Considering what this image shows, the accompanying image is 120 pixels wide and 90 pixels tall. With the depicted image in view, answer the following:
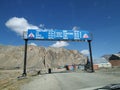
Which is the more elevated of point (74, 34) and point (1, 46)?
point (1, 46)

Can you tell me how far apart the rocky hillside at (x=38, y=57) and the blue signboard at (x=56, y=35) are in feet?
340

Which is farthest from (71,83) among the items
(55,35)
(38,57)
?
(38,57)

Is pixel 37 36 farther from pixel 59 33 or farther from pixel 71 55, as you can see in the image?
pixel 71 55

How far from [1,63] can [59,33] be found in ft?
380

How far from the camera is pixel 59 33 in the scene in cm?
3838

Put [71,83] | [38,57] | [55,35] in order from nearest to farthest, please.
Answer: [71,83] → [55,35] → [38,57]

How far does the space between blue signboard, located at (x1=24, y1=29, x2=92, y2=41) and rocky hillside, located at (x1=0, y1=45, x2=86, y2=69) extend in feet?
340

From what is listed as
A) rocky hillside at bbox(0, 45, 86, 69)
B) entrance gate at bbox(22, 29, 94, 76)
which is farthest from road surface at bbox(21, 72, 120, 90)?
rocky hillside at bbox(0, 45, 86, 69)

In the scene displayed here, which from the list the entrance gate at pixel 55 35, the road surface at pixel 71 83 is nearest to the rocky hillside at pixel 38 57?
the entrance gate at pixel 55 35

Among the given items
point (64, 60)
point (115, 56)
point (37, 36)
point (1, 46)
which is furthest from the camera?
point (64, 60)

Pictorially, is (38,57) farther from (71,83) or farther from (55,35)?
(71,83)

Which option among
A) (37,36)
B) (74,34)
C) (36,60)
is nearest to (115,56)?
(74,34)

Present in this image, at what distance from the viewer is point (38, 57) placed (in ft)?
509

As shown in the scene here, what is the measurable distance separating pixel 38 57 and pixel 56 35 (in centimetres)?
11888
